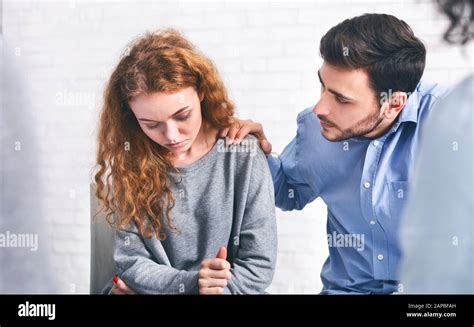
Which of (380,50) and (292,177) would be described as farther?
(292,177)

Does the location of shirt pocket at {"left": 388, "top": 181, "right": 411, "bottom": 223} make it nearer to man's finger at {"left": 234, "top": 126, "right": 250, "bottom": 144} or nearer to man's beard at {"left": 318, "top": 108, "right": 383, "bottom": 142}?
man's beard at {"left": 318, "top": 108, "right": 383, "bottom": 142}

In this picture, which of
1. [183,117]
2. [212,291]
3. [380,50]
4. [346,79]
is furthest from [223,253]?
[380,50]

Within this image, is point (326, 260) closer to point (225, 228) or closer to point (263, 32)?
point (225, 228)

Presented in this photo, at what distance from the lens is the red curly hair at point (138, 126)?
2.59 meters

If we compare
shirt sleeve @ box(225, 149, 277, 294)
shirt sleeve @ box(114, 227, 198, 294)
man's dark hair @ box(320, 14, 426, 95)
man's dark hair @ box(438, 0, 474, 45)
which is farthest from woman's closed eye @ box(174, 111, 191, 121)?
man's dark hair @ box(438, 0, 474, 45)

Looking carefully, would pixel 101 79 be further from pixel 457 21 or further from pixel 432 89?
pixel 457 21

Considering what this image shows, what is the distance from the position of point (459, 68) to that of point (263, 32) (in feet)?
2.45

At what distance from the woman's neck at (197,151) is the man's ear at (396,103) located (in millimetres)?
653

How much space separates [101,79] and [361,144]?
Result: 1.02 metres

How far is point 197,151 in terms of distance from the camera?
263cm

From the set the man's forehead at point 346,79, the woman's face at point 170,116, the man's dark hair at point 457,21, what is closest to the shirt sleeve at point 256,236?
the woman's face at point 170,116

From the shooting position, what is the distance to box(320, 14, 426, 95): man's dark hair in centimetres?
256

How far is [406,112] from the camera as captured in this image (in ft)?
8.47

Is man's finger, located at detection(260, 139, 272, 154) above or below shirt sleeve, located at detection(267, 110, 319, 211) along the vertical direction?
above
